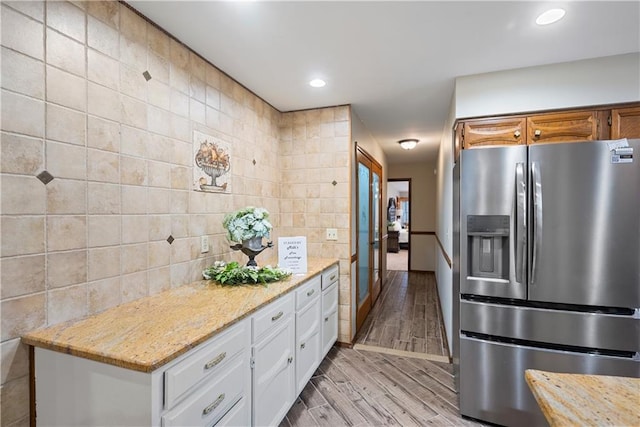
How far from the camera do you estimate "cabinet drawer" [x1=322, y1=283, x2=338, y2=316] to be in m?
2.53

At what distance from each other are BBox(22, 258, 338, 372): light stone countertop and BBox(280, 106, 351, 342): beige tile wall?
1258 millimetres

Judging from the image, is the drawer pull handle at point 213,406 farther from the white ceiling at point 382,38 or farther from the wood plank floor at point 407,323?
the wood plank floor at point 407,323

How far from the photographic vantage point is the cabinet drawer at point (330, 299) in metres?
2.53

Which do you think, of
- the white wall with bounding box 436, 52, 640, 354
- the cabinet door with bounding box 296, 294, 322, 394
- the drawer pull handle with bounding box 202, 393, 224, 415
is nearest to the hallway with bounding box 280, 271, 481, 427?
the cabinet door with bounding box 296, 294, 322, 394

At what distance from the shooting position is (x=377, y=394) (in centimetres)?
222

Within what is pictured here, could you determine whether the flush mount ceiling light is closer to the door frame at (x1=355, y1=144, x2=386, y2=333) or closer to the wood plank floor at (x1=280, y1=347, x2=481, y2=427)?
the door frame at (x1=355, y1=144, x2=386, y2=333)

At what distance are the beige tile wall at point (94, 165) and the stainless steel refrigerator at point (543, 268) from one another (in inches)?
74.1

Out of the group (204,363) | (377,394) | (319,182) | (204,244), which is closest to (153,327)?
(204,363)

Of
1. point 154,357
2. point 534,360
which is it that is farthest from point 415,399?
point 154,357

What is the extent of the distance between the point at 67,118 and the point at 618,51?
3.20 m

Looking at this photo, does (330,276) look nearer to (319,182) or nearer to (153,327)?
(319,182)

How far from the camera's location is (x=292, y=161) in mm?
3080

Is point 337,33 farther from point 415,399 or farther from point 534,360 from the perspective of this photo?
point 415,399

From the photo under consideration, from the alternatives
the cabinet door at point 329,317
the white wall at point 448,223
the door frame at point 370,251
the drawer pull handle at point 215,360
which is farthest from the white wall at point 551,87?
the drawer pull handle at point 215,360
